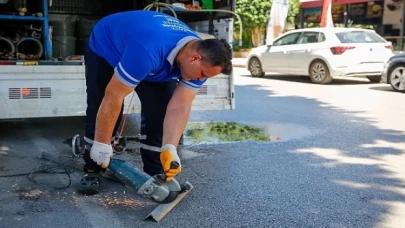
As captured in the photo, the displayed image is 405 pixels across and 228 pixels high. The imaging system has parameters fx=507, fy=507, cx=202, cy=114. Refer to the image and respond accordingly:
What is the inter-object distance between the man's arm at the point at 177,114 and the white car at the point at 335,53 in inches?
376

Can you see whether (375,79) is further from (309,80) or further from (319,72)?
(309,80)

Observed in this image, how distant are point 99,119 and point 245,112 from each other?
5.31 metres

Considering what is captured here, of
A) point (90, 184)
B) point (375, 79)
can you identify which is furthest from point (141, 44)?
point (375, 79)

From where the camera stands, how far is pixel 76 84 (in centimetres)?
520

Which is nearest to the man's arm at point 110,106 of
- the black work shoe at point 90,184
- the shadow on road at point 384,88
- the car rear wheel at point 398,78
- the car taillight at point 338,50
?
the black work shoe at point 90,184

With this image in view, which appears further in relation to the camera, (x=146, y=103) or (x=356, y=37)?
(x=356, y=37)

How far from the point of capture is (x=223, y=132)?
6.61 meters

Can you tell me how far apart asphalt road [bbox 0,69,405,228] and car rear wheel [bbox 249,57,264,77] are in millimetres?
7352

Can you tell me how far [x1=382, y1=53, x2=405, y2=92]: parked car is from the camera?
35.9 ft

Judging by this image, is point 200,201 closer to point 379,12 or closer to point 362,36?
point 362,36

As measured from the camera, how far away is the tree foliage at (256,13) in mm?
22047

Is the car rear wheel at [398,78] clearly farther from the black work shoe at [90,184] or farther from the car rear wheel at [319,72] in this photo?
the black work shoe at [90,184]

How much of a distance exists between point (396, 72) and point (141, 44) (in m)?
9.31

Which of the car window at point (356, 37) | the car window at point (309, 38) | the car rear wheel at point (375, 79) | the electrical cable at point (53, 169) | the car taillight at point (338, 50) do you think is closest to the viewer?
the electrical cable at point (53, 169)
